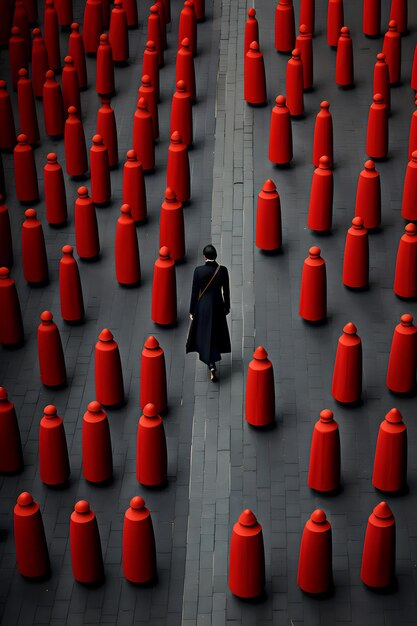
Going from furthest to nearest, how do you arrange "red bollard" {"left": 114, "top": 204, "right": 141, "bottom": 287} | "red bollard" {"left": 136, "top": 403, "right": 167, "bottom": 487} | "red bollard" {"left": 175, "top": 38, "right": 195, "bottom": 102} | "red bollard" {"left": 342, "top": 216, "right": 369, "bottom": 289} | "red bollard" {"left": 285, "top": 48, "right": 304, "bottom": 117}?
"red bollard" {"left": 175, "top": 38, "right": 195, "bottom": 102}
"red bollard" {"left": 285, "top": 48, "right": 304, "bottom": 117}
"red bollard" {"left": 114, "top": 204, "right": 141, "bottom": 287}
"red bollard" {"left": 342, "top": 216, "right": 369, "bottom": 289}
"red bollard" {"left": 136, "top": 403, "right": 167, "bottom": 487}

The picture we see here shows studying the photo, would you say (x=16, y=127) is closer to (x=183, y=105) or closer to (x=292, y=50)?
(x=183, y=105)

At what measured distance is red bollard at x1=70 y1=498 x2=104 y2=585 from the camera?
41.2ft

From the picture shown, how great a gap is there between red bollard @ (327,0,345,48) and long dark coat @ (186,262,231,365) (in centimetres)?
703

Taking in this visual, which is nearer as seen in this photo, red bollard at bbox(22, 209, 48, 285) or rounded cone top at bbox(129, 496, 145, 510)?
rounded cone top at bbox(129, 496, 145, 510)

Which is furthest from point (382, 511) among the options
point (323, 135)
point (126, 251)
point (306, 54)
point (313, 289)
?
point (306, 54)

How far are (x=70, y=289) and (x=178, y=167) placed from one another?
7.43 ft

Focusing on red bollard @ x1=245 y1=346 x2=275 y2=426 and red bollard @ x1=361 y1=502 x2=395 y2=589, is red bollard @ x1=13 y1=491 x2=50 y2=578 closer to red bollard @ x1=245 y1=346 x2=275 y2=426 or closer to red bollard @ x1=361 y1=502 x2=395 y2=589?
red bollard @ x1=245 y1=346 x2=275 y2=426

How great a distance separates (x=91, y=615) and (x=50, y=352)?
304 cm

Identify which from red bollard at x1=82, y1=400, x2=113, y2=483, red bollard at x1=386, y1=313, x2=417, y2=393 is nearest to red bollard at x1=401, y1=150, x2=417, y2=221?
red bollard at x1=386, y1=313, x2=417, y2=393

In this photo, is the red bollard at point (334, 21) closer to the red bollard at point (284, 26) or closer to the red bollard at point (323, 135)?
the red bollard at point (284, 26)

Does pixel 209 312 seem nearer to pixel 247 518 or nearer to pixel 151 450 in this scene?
pixel 151 450

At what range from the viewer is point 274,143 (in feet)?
58.6

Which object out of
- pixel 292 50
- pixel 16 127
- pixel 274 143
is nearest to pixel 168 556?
pixel 274 143

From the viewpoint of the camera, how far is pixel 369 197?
16703 millimetres
